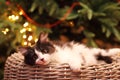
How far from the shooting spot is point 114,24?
2.05m

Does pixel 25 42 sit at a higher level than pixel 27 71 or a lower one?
higher

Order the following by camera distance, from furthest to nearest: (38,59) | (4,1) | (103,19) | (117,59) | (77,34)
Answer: (77,34), (103,19), (4,1), (117,59), (38,59)

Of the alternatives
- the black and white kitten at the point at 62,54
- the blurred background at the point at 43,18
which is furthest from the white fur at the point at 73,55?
the blurred background at the point at 43,18

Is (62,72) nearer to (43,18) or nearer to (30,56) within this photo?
(30,56)

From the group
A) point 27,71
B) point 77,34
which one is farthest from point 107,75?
point 77,34

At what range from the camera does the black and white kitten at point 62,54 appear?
4.49ft

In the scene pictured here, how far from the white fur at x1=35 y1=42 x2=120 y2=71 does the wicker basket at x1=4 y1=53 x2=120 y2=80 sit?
3 centimetres

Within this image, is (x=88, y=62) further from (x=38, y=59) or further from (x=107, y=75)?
(x=38, y=59)

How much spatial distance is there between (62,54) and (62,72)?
0.57 feet

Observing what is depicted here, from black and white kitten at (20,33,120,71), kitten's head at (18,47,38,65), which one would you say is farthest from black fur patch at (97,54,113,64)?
kitten's head at (18,47,38,65)

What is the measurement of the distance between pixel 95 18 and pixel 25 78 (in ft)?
3.04

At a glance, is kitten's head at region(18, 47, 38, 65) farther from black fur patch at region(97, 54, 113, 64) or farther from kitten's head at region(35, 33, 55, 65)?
black fur patch at region(97, 54, 113, 64)

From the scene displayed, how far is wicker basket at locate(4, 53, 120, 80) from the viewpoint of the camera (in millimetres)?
1338

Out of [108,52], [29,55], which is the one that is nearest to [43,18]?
[108,52]
